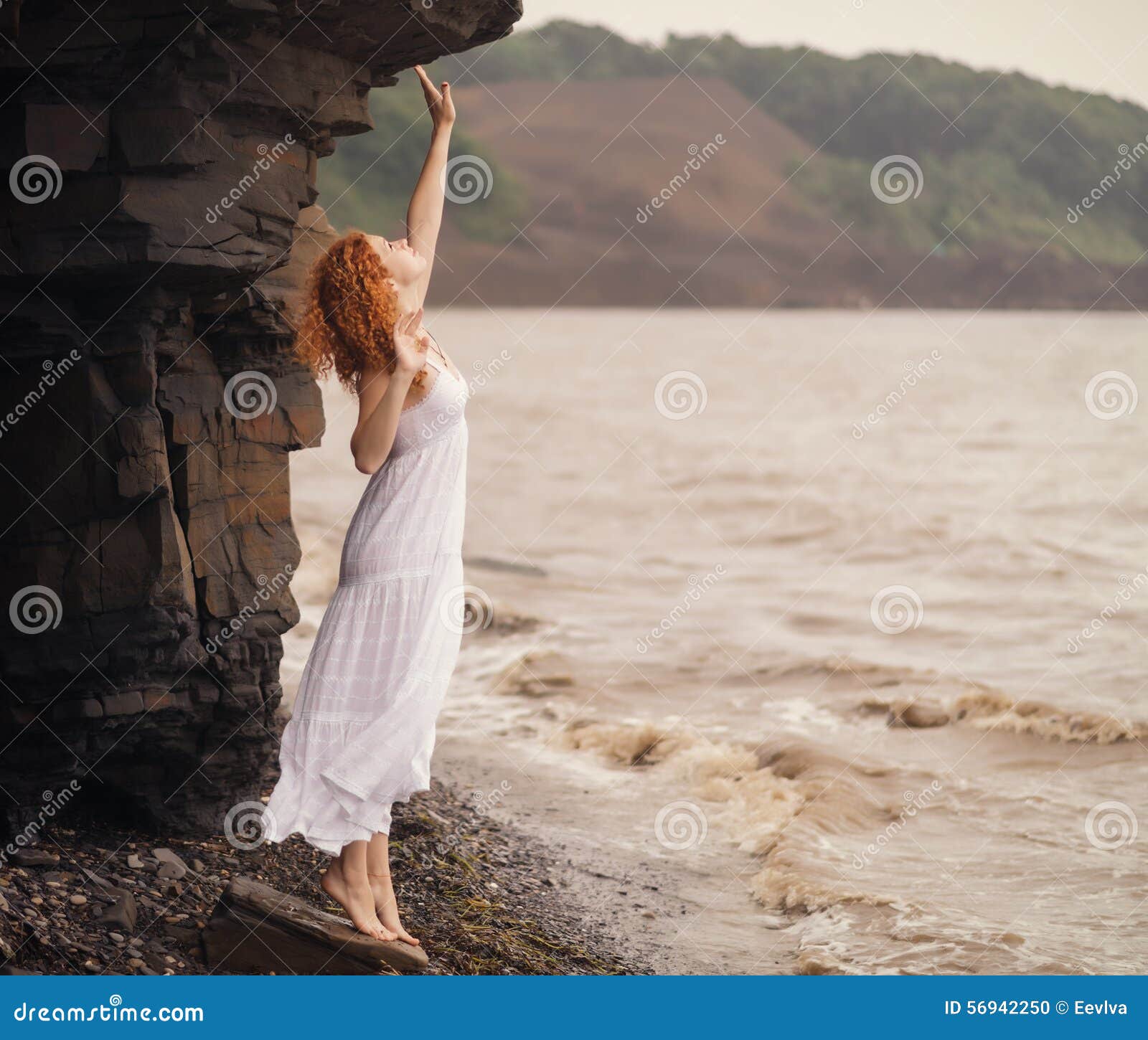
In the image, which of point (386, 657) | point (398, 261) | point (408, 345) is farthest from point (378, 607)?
point (398, 261)

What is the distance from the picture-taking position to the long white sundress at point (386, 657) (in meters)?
4.59

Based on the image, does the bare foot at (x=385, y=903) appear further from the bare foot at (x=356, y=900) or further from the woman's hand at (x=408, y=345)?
the woman's hand at (x=408, y=345)

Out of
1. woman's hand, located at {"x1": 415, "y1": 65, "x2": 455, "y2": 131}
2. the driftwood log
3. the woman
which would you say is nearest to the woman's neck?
the woman

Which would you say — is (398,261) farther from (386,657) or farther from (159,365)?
(159,365)

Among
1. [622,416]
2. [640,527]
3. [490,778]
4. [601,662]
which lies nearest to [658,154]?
[622,416]

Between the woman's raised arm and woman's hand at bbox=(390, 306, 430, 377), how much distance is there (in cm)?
16

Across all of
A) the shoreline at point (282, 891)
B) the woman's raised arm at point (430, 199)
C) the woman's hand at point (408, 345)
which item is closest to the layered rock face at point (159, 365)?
the shoreline at point (282, 891)

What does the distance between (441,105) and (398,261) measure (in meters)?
0.75

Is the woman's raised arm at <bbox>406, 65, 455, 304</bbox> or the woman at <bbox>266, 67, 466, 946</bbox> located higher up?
the woman's raised arm at <bbox>406, 65, 455, 304</bbox>

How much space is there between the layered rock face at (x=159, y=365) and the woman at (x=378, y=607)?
3.10 ft

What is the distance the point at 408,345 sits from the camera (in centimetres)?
448

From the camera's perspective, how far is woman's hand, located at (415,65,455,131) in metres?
4.87

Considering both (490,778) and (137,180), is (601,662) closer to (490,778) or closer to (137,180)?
(490,778)

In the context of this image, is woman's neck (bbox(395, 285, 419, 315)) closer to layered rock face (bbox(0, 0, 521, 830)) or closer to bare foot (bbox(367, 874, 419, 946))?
layered rock face (bbox(0, 0, 521, 830))
